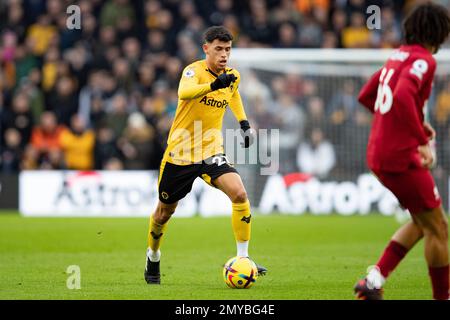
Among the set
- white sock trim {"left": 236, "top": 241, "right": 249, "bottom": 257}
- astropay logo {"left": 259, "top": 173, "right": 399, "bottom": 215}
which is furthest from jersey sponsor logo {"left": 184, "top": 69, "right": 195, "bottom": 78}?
astropay logo {"left": 259, "top": 173, "right": 399, "bottom": 215}

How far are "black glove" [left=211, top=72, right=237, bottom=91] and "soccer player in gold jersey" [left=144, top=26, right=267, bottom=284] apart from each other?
39cm

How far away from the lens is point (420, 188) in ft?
23.5

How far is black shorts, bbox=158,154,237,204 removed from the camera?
9.46m

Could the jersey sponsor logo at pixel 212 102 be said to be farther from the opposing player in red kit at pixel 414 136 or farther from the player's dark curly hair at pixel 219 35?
the opposing player in red kit at pixel 414 136

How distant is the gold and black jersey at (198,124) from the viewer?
31.3 feet

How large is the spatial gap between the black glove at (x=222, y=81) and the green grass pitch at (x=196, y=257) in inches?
71.9

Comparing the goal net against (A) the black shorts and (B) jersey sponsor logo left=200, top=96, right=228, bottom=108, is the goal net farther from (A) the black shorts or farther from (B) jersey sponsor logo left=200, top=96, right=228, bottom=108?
(A) the black shorts

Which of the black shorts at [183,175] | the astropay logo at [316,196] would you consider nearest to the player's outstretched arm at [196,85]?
the black shorts at [183,175]

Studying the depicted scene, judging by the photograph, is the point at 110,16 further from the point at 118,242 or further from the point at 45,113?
the point at 118,242

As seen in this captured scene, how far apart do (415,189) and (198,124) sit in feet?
9.78

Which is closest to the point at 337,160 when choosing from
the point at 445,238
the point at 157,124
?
the point at 157,124

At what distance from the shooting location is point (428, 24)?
730cm

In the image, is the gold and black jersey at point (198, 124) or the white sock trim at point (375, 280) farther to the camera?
the gold and black jersey at point (198, 124)

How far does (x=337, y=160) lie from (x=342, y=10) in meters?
4.26
